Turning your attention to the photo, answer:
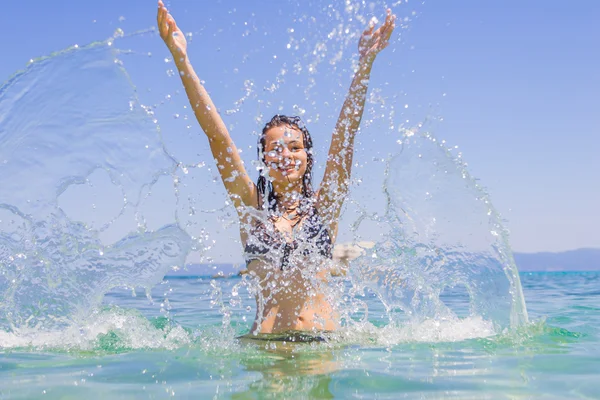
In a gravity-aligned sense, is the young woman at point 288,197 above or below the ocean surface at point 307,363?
above

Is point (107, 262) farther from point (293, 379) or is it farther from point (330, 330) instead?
point (293, 379)

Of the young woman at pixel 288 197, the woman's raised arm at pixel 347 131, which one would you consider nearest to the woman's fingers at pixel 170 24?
the young woman at pixel 288 197

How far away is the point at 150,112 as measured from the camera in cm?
511

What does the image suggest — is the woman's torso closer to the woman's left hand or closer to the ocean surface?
the ocean surface

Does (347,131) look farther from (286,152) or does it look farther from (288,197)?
(288,197)

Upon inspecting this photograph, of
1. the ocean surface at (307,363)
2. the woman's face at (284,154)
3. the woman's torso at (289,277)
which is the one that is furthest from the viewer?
the woman's face at (284,154)

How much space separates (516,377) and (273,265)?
189cm

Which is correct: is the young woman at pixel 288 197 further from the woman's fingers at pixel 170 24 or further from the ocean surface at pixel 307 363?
the ocean surface at pixel 307 363

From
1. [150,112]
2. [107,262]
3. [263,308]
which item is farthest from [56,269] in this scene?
[263,308]

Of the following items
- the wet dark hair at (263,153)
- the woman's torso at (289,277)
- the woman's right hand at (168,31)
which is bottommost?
the woman's torso at (289,277)

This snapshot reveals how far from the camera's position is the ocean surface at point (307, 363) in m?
2.86

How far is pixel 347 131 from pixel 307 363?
6.15 ft

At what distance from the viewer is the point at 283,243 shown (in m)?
4.51

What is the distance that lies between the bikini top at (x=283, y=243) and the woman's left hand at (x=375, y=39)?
1314 mm
